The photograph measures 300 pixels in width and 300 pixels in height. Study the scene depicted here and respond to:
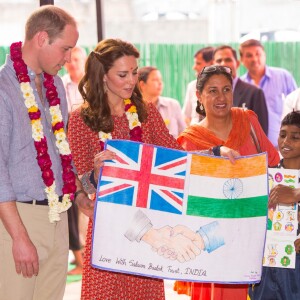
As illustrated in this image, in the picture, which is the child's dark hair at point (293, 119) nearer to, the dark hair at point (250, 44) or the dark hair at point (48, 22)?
the dark hair at point (48, 22)

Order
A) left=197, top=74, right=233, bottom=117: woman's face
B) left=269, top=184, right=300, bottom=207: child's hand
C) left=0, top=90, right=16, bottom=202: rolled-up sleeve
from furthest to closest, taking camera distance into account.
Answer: left=197, top=74, right=233, bottom=117: woman's face
left=269, top=184, right=300, bottom=207: child's hand
left=0, top=90, right=16, bottom=202: rolled-up sleeve

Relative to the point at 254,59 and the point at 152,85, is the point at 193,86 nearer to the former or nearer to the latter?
the point at 152,85

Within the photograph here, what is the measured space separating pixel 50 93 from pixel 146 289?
1069 millimetres

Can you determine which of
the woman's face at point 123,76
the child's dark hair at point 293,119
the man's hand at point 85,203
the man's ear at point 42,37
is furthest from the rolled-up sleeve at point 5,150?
the child's dark hair at point 293,119

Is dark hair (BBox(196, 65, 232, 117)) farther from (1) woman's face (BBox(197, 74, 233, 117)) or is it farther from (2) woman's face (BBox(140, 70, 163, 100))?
(2) woman's face (BBox(140, 70, 163, 100))

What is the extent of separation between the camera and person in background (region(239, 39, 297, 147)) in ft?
24.7

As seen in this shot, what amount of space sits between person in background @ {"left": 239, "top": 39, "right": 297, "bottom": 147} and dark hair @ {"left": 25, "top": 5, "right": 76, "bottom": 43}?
4.62 meters

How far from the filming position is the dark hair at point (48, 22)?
3.08 meters

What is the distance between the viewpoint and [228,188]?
3.60m

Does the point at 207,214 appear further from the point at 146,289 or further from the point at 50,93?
the point at 50,93

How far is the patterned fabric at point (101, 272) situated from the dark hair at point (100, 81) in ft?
0.16

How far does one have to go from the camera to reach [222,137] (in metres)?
4.22

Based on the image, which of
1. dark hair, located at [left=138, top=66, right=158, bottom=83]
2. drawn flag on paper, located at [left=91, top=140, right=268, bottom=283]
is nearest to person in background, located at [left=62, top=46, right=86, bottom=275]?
dark hair, located at [left=138, top=66, right=158, bottom=83]

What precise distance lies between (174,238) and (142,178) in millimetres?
305
